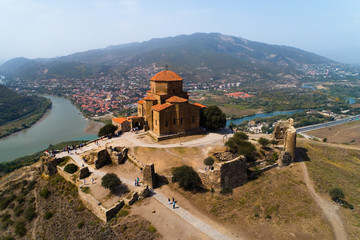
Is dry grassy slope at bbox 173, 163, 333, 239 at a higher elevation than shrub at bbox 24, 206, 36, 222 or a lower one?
higher

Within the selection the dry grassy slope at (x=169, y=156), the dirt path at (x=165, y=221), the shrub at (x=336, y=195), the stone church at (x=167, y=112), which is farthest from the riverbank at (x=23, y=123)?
the shrub at (x=336, y=195)

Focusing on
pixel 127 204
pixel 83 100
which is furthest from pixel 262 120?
pixel 83 100

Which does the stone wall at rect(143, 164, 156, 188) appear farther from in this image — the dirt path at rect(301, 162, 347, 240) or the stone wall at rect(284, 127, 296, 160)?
the stone wall at rect(284, 127, 296, 160)

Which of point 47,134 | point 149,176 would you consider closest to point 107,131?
point 149,176

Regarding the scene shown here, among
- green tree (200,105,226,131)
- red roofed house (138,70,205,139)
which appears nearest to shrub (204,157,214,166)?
red roofed house (138,70,205,139)

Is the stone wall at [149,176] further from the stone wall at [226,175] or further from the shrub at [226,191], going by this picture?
the shrub at [226,191]

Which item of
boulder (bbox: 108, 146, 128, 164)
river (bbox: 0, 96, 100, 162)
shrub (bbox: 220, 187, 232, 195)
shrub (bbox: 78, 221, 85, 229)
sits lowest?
river (bbox: 0, 96, 100, 162)

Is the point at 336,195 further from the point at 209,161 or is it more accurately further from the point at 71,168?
the point at 71,168

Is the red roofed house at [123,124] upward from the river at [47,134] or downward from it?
upward
